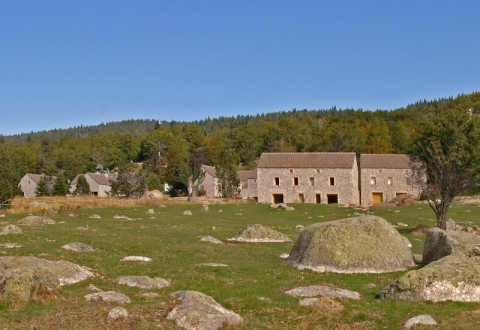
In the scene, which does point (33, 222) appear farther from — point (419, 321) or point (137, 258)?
point (419, 321)

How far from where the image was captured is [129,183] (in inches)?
3009

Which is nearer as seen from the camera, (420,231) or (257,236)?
(257,236)

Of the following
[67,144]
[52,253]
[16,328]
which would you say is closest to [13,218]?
[52,253]

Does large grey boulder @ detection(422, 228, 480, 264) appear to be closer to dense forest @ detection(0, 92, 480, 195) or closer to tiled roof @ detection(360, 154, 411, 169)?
tiled roof @ detection(360, 154, 411, 169)

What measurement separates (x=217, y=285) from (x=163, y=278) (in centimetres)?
174

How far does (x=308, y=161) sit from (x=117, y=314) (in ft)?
226

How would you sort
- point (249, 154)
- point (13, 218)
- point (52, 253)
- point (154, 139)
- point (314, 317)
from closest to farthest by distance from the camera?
point (314, 317), point (52, 253), point (13, 218), point (249, 154), point (154, 139)

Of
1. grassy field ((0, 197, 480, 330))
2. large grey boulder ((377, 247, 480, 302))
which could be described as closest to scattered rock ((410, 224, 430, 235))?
grassy field ((0, 197, 480, 330))

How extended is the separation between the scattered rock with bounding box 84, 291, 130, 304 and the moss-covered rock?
100 cm

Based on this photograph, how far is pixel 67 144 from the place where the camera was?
7451 inches

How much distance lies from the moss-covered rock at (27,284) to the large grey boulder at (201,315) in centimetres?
341

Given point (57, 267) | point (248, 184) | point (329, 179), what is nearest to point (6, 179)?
point (57, 267)

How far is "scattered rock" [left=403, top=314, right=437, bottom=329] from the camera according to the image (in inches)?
474

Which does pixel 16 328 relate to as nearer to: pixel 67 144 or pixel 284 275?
pixel 284 275
